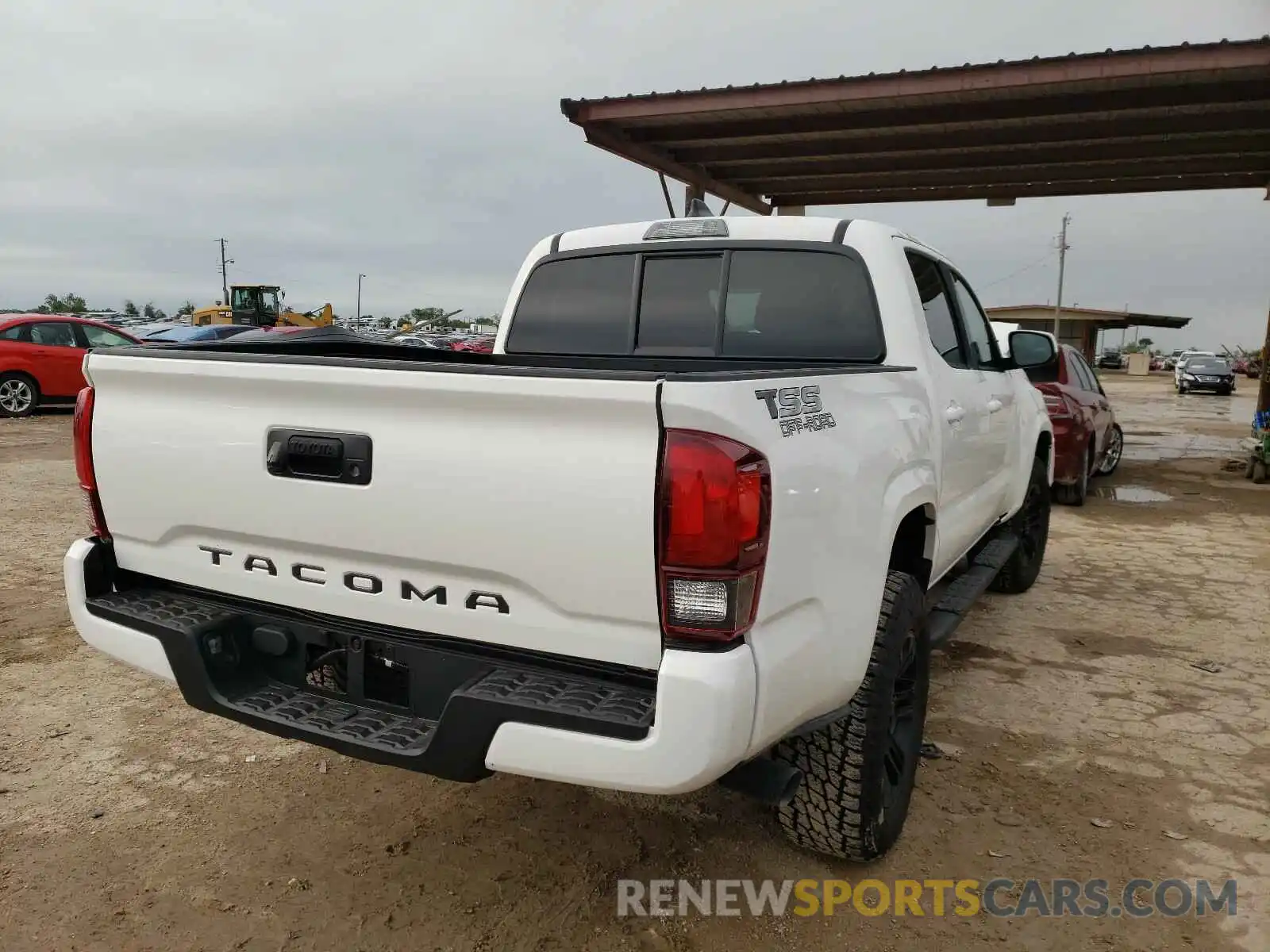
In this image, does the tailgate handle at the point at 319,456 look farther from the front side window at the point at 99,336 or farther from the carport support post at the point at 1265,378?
the front side window at the point at 99,336

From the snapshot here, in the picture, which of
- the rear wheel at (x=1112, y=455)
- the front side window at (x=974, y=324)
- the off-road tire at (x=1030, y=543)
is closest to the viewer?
the front side window at (x=974, y=324)

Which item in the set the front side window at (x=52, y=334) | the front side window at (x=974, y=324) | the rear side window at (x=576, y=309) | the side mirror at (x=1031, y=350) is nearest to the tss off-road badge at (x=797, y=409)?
the rear side window at (x=576, y=309)

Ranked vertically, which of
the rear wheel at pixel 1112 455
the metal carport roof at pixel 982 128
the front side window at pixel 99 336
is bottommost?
the rear wheel at pixel 1112 455

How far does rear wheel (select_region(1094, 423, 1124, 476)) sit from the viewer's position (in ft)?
38.2

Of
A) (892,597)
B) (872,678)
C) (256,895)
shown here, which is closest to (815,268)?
(892,597)

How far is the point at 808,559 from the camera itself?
2195 mm

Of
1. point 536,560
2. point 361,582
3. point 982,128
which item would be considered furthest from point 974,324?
point 982,128

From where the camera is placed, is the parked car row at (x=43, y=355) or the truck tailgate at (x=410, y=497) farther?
the parked car row at (x=43, y=355)

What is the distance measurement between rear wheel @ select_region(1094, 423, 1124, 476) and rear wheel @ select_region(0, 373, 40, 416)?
51.5 feet

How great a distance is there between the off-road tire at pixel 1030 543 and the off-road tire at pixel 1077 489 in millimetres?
3668

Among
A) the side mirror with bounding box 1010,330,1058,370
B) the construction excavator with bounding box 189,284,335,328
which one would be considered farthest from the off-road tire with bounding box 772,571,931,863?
the construction excavator with bounding box 189,284,335,328

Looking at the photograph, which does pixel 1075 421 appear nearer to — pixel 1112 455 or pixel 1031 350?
pixel 1112 455

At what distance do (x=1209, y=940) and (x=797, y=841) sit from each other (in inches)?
45.1

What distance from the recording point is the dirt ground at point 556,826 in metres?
2.58
